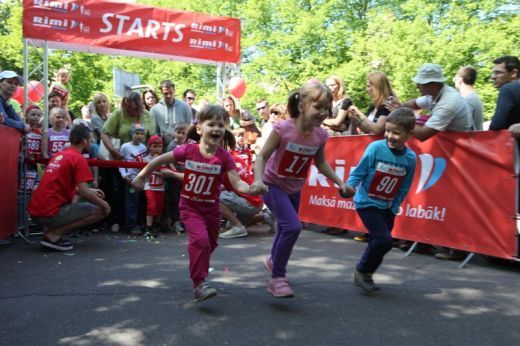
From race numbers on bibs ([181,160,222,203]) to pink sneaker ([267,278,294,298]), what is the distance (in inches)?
34.7

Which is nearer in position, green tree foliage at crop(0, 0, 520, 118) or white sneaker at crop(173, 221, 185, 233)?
white sneaker at crop(173, 221, 185, 233)

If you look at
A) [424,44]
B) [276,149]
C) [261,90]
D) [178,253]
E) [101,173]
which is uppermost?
[424,44]

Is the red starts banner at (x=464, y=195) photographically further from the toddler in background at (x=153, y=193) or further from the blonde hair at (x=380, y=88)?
the toddler in background at (x=153, y=193)

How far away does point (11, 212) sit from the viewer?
6.33m

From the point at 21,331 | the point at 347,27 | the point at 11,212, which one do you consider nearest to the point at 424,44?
the point at 347,27

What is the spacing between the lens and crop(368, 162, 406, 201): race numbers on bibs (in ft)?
14.6

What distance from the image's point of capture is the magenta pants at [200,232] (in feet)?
12.8

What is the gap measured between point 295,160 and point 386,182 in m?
0.87

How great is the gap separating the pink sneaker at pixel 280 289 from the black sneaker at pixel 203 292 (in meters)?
0.53

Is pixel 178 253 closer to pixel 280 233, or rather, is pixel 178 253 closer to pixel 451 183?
pixel 280 233

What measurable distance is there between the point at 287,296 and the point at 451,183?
2.90 metres

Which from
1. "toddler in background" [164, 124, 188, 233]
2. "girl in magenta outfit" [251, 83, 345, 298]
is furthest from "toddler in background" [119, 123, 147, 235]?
"girl in magenta outfit" [251, 83, 345, 298]

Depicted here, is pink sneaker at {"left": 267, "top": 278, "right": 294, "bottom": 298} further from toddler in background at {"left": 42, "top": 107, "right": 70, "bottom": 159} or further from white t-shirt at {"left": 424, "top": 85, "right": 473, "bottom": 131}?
toddler in background at {"left": 42, "top": 107, "right": 70, "bottom": 159}

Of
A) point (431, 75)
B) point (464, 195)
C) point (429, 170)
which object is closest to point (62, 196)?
point (429, 170)
